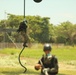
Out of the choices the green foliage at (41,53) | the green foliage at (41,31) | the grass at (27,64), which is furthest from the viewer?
the green foliage at (41,31)

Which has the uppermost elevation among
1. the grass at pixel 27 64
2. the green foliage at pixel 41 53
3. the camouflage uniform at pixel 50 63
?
the camouflage uniform at pixel 50 63

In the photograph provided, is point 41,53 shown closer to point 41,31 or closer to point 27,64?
point 27,64

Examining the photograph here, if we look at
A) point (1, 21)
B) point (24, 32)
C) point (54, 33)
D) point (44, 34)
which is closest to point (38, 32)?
point (44, 34)

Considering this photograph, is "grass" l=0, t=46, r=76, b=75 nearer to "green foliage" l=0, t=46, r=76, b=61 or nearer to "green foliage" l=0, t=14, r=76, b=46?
"green foliage" l=0, t=46, r=76, b=61

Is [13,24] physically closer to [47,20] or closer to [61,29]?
[47,20]

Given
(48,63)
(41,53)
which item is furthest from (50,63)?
(41,53)

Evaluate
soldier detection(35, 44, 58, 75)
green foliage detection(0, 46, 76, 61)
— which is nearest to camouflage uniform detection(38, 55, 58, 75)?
soldier detection(35, 44, 58, 75)

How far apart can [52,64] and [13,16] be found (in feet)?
211

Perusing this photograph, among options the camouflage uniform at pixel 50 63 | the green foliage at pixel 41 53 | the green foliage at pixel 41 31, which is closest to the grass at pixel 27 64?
the green foliage at pixel 41 53

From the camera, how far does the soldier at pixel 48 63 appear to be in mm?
4914

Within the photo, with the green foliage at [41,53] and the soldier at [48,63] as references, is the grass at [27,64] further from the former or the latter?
the soldier at [48,63]

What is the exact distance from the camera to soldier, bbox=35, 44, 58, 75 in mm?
4914

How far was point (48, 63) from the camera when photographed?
5.03m

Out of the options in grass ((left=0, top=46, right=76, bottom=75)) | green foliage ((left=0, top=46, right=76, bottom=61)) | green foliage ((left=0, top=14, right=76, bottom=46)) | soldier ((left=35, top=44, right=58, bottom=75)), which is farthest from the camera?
green foliage ((left=0, top=14, right=76, bottom=46))
